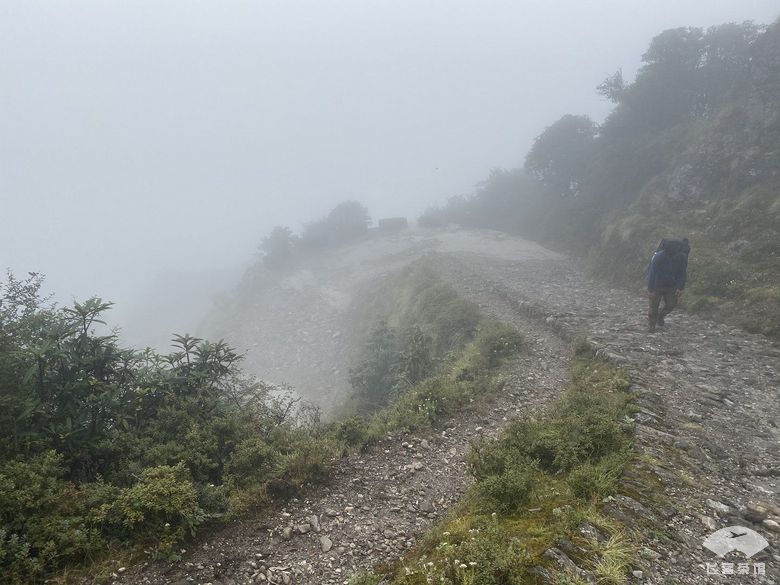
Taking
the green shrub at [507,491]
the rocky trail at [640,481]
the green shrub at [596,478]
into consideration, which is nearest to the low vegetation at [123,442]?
the rocky trail at [640,481]

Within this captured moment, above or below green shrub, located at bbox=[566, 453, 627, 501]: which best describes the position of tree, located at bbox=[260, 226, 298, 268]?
above

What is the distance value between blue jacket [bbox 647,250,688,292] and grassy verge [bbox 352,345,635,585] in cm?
594

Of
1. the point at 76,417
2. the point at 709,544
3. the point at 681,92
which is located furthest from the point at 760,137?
the point at 76,417

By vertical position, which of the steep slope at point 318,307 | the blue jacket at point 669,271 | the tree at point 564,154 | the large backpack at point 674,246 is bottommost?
the steep slope at point 318,307

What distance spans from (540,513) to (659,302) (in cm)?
1026

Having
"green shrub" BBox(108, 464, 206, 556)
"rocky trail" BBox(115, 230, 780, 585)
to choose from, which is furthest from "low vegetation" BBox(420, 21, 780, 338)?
"green shrub" BBox(108, 464, 206, 556)

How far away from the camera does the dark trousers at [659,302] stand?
12.6m

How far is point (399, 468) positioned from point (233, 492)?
2.81 meters

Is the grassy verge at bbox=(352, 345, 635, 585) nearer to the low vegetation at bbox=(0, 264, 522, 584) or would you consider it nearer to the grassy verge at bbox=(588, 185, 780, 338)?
the low vegetation at bbox=(0, 264, 522, 584)

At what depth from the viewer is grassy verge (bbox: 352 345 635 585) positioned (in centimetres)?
425

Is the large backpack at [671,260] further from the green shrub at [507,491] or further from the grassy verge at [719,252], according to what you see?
the green shrub at [507,491]

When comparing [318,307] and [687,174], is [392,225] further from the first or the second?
[687,174]

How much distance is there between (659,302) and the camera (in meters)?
13.0

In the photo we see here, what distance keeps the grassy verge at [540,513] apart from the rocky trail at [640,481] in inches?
12.3
